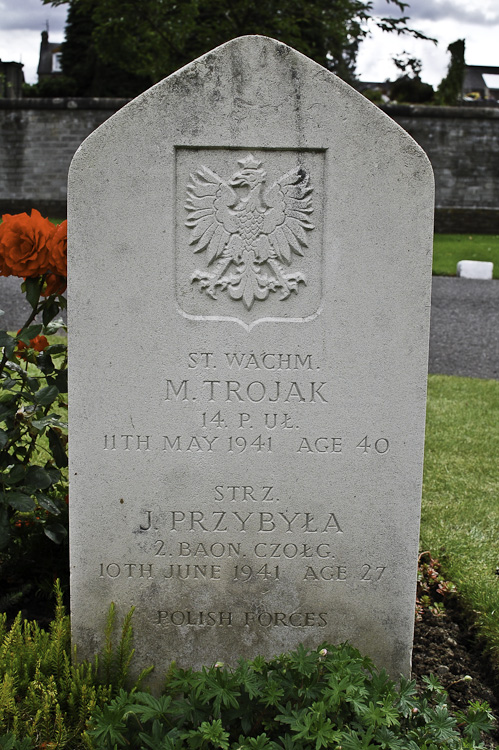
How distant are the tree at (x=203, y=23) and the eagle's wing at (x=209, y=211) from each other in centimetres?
1700

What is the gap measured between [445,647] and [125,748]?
1.47 m

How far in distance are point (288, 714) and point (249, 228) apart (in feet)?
4.95

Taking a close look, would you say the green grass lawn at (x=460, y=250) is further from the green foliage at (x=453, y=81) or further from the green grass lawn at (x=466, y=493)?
the green foliage at (x=453, y=81)

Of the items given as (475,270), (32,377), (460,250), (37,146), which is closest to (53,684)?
(32,377)

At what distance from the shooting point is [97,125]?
19.0 m

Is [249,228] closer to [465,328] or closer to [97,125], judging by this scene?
[465,328]

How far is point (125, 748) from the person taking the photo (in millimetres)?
2148

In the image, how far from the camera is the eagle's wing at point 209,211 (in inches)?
94.2

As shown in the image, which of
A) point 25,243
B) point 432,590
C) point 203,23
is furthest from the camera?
point 203,23

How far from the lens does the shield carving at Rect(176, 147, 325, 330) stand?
7.84ft

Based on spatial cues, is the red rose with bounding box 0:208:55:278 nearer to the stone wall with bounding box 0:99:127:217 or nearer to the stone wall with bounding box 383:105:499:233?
the stone wall with bounding box 0:99:127:217

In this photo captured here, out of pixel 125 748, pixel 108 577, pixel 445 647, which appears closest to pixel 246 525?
pixel 108 577

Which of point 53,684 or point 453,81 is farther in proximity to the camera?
point 453,81

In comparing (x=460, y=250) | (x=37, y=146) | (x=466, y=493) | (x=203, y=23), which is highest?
(x=203, y=23)
